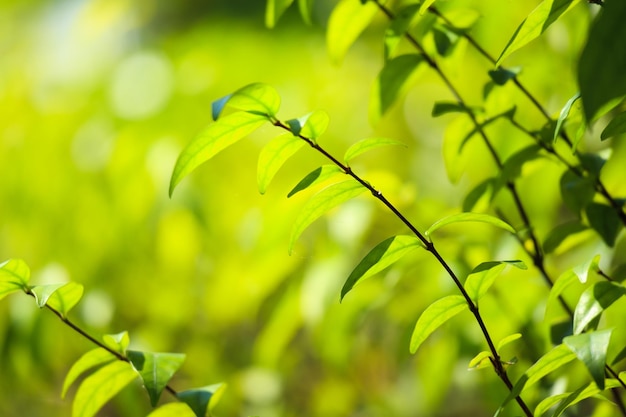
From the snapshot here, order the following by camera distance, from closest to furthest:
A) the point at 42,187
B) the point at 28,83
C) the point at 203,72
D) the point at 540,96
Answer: the point at 540,96 → the point at 42,187 → the point at 203,72 → the point at 28,83

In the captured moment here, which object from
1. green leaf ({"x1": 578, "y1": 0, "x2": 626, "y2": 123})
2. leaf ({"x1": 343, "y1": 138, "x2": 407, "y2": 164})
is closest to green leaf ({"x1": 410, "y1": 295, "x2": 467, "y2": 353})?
leaf ({"x1": 343, "y1": 138, "x2": 407, "y2": 164})

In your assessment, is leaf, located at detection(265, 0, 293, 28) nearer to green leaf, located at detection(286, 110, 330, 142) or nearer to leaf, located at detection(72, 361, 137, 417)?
green leaf, located at detection(286, 110, 330, 142)

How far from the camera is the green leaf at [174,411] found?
63 centimetres

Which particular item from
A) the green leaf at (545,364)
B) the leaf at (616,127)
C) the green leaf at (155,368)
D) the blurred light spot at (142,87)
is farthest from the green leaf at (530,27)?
the blurred light spot at (142,87)

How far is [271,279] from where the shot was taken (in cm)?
128

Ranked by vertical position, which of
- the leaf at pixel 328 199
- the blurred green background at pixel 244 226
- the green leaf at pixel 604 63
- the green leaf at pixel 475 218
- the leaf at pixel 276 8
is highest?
the leaf at pixel 276 8

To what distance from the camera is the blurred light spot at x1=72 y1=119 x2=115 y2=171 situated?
1.38 m

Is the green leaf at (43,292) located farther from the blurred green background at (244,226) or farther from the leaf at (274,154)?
the blurred green background at (244,226)

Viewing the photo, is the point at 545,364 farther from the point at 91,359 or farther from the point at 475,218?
the point at 91,359

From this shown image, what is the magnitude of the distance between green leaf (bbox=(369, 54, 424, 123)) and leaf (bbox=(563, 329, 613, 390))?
34cm

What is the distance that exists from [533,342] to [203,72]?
3.45 feet

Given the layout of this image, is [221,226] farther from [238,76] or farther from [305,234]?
[238,76]

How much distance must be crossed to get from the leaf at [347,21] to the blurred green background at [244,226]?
0.28 ft

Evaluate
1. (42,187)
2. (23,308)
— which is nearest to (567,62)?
(23,308)
